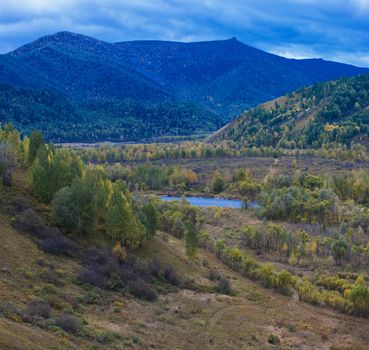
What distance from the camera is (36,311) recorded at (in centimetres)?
5497

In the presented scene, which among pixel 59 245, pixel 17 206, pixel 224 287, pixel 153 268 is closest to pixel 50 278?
pixel 59 245

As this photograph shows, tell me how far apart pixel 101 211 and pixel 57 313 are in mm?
46328

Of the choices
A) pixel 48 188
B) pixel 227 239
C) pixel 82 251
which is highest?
pixel 48 188

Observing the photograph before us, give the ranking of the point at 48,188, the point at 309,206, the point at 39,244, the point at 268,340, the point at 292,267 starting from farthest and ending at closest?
the point at 309,206
the point at 292,267
the point at 48,188
the point at 39,244
the point at 268,340

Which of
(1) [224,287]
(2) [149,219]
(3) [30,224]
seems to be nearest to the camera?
(3) [30,224]

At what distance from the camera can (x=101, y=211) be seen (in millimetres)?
104188

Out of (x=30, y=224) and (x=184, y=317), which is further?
(x=30, y=224)

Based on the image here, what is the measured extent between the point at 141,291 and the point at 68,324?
27216mm

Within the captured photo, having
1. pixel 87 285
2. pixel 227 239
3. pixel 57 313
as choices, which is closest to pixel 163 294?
pixel 87 285

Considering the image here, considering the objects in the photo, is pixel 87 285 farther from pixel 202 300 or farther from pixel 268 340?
pixel 268 340

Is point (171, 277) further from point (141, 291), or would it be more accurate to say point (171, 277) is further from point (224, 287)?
point (141, 291)

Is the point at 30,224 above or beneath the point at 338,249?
above

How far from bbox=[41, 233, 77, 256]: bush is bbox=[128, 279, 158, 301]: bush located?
39.6 ft

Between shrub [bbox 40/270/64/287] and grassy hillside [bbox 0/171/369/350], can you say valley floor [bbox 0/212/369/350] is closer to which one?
grassy hillside [bbox 0/171/369/350]
